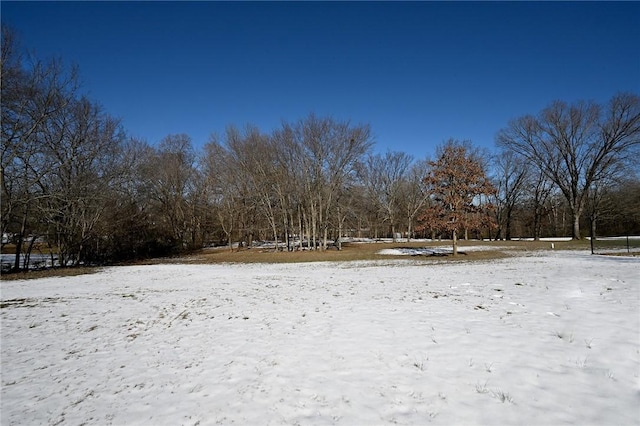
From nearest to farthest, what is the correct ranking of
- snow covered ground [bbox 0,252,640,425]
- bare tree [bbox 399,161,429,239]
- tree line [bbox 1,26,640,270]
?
snow covered ground [bbox 0,252,640,425], tree line [bbox 1,26,640,270], bare tree [bbox 399,161,429,239]

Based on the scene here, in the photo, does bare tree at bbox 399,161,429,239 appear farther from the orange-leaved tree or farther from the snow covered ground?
the snow covered ground

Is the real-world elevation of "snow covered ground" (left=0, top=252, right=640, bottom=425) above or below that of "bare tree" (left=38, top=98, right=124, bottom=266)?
below

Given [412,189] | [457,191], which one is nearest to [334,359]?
[457,191]

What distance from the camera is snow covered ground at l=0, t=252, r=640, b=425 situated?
3717 mm

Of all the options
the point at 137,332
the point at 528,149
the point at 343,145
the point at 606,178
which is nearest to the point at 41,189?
the point at 137,332

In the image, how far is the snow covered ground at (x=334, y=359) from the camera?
12.2ft

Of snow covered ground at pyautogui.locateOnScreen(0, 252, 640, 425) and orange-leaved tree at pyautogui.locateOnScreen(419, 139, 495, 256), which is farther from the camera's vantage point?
orange-leaved tree at pyautogui.locateOnScreen(419, 139, 495, 256)

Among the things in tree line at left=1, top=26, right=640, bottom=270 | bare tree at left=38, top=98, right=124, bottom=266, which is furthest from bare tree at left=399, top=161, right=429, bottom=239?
bare tree at left=38, top=98, right=124, bottom=266

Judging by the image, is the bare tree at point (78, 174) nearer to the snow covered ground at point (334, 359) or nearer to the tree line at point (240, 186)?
the tree line at point (240, 186)

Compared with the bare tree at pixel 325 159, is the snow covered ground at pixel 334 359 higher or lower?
lower

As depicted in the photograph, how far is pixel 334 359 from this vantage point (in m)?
5.11

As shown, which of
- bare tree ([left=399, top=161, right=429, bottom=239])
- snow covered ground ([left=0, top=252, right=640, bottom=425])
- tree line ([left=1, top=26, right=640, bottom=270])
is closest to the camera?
snow covered ground ([left=0, top=252, right=640, bottom=425])

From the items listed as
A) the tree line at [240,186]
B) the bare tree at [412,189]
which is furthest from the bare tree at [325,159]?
the bare tree at [412,189]

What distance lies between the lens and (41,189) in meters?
20.9
